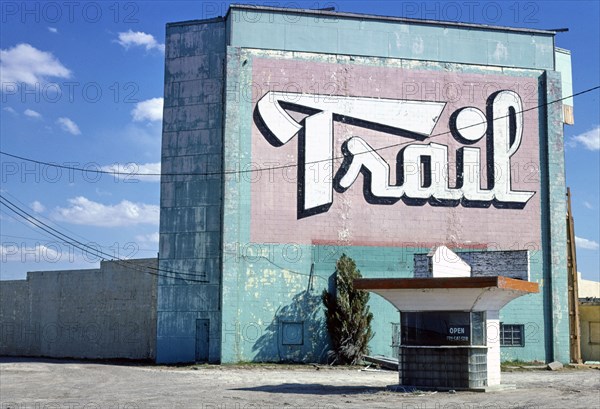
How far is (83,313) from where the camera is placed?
38.1 meters

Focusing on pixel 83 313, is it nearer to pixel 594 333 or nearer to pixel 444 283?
pixel 444 283

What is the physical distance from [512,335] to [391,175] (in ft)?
27.6

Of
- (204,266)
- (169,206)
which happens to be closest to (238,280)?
(204,266)

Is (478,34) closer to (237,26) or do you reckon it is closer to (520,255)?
(237,26)

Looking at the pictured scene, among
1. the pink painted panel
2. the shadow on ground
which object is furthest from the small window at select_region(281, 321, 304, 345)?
the shadow on ground

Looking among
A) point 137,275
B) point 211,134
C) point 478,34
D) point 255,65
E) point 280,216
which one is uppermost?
point 478,34

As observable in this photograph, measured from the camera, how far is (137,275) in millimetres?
36031

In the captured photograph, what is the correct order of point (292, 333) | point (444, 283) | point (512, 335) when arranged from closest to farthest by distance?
1. point (444, 283)
2. point (292, 333)
3. point (512, 335)

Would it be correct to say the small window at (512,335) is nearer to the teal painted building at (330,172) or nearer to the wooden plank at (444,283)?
the teal painted building at (330,172)

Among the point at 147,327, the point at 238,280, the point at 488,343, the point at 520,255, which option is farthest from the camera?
the point at 147,327

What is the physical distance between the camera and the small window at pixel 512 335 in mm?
33969

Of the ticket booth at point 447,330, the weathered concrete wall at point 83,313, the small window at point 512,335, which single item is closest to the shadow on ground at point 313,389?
the ticket booth at point 447,330

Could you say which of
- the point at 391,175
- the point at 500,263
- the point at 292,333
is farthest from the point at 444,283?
the point at 391,175

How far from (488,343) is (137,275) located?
19.3 metres
